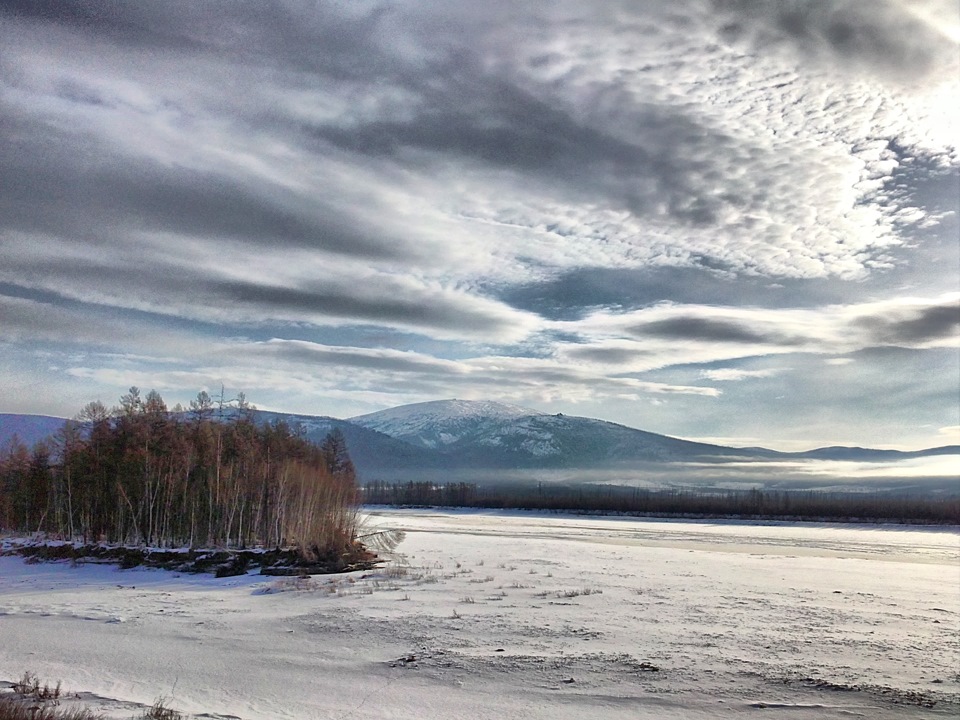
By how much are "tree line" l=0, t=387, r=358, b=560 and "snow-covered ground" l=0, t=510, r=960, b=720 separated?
15.5ft

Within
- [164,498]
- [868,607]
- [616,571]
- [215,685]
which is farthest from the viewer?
[164,498]

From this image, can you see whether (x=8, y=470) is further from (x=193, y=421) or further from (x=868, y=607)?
(x=868, y=607)

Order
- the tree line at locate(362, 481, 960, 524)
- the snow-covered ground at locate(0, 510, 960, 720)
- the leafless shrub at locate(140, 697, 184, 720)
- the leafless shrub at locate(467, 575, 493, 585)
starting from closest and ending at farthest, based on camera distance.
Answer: the leafless shrub at locate(140, 697, 184, 720)
the snow-covered ground at locate(0, 510, 960, 720)
the leafless shrub at locate(467, 575, 493, 585)
the tree line at locate(362, 481, 960, 524)

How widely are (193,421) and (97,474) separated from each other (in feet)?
16.8

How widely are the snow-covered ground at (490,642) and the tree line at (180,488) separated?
15.5ft

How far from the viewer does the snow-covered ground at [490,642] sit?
556 inches

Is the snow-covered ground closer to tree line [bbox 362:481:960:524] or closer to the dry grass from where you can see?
the dry grass

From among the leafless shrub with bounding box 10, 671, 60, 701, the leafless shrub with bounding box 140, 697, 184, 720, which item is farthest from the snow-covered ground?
the leafless shrub with bounding box 10, 671, 60, 701

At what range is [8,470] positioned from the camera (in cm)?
4525

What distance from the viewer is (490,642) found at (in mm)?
18344

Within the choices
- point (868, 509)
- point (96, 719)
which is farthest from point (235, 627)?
point (868, 509)

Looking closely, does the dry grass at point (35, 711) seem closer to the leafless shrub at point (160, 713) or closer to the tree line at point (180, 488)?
the leafless shrub at point (160, 713)

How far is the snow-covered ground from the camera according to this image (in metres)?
14.1

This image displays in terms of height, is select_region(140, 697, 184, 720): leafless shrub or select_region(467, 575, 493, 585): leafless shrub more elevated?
select_region(140, 697, 184, 720): leafless shrub
